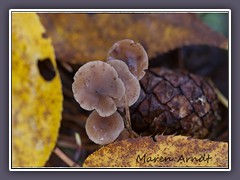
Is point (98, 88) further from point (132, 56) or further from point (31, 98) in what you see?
point (31, 98)

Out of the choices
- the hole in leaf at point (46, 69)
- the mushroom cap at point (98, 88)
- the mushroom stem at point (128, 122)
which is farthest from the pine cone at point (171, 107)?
the hole in leaf at point (46, 69)

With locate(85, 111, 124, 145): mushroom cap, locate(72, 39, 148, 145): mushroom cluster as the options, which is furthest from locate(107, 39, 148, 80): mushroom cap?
locate(85, 111, 124, 145): mushroom cap

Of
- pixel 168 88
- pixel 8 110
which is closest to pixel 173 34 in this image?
pixel 168 88

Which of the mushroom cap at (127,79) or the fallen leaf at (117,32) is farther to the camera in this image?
the fallen leaf at (117,32)

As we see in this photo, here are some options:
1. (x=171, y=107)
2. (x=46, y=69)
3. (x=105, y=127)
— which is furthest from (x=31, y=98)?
(x=171, y=107)

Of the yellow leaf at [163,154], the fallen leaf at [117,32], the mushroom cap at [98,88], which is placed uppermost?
the fallen leaf at [117,32]
